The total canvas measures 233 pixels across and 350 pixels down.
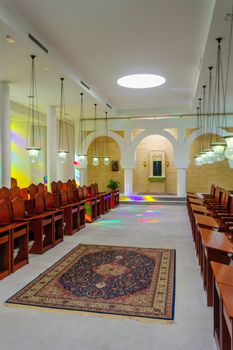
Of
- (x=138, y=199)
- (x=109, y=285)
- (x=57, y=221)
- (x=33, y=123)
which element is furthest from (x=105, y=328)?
(x=33, y=123)

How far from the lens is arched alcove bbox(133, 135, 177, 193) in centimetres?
1736

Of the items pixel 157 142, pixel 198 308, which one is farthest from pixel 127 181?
pixel 198 308

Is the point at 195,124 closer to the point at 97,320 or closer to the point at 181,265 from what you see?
the point at 181,265

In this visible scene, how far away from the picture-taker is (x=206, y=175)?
16266 mm

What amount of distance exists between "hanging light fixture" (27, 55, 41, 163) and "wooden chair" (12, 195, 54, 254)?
7.33ft

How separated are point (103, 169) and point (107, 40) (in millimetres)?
11932

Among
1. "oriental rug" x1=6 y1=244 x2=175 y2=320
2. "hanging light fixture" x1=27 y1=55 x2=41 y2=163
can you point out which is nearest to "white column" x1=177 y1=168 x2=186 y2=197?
"hanging light fixture" x1=27 y1=55 x2=41 y2=163

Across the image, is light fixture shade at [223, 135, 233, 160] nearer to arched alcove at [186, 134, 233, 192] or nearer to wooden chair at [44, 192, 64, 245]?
wooden chair at [44, 192, 64, 245]

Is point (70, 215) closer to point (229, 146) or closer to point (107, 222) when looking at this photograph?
point (107, 222)

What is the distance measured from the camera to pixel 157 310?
347 cm

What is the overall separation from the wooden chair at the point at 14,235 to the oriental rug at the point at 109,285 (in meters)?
0.52

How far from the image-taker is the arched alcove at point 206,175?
15938 mm

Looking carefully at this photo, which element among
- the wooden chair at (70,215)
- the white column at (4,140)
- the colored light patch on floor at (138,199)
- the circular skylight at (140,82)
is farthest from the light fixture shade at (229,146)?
the colored light patch on floor at (138,199)

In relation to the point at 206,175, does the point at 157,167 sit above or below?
above
